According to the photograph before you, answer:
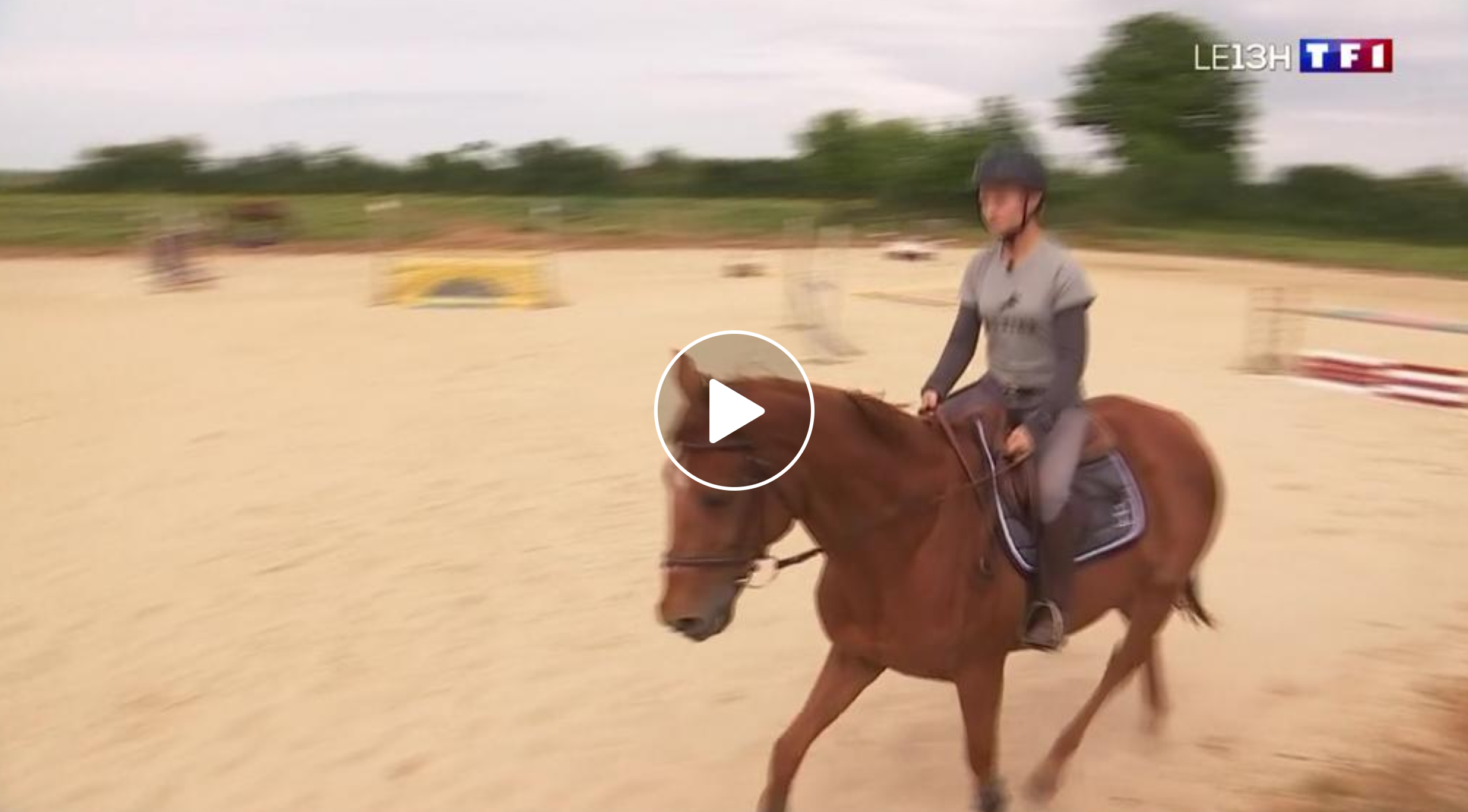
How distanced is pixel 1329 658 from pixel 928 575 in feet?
8.84

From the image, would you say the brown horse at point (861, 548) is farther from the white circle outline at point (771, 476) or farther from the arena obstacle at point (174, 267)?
the arena obstacle at point (174, 267)

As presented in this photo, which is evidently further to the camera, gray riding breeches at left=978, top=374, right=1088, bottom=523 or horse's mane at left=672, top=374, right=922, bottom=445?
gray riding breeches at left=978, top=374, right=1088, bottom=523

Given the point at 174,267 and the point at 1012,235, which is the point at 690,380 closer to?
the point at 1012,235

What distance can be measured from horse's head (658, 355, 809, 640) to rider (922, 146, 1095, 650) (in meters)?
0.90

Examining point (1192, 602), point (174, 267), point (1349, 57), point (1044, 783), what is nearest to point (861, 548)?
point (1044, 783)

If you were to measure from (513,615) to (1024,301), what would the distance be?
2.94m

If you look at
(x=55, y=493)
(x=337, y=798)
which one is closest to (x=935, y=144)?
(x=55, y=493)

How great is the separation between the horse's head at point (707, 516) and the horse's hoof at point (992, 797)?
→ 1110 millimetres

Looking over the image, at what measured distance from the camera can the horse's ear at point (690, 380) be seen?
2.65 meters

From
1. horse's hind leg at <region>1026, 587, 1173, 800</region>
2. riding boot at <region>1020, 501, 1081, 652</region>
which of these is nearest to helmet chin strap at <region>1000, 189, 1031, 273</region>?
riding boot at <region>1020, 501, 1081, 652</region>

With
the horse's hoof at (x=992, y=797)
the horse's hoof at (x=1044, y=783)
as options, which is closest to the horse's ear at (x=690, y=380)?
the horse's hoof at (x=992, y=797)

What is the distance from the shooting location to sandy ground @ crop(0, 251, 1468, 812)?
398 cm

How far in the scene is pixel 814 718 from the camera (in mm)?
3273

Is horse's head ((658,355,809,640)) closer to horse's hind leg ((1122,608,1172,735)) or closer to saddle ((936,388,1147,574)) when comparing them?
saddle ((936,388,1147,574))
